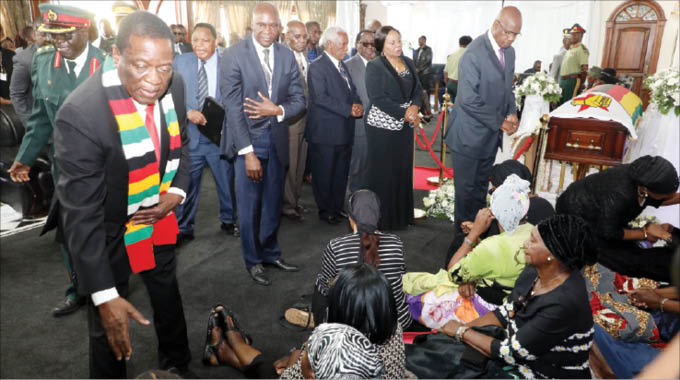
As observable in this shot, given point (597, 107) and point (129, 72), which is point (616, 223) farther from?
point (129, 72)

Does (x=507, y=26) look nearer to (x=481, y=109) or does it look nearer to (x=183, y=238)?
(x=481, y=109)

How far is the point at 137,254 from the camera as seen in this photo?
6.70ft

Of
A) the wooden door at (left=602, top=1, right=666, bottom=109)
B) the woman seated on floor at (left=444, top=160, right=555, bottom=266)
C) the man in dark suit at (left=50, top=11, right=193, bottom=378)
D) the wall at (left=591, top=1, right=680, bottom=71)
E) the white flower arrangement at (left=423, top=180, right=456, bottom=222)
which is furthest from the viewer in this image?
the wooden door at (left=602, top=1, right=666, bottom=109)

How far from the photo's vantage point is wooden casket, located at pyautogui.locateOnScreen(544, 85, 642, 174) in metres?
4.52

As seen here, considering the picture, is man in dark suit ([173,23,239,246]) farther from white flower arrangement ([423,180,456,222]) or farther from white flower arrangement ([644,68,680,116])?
white flower arrangement ([644,68,680,116])

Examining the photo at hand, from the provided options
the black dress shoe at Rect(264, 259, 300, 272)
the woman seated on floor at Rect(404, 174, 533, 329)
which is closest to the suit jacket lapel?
the woman seated on floor at Rect(404, 174, 533, 329)

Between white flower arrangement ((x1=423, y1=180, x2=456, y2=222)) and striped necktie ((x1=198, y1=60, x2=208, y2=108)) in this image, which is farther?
white flower arrangement ((x1=423, y1=180, x2=456, y2=222))

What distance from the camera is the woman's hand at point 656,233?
3322 mm

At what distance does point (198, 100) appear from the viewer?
4180 mm

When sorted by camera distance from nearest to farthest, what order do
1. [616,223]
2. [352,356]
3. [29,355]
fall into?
1. [352,356]
2. [29,355]
3. [616,223]

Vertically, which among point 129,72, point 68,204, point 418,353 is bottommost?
point 418,353

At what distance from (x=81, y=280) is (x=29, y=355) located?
149 centimetres

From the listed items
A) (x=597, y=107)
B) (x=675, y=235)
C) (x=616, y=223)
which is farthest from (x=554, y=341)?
(x=597, y=107)

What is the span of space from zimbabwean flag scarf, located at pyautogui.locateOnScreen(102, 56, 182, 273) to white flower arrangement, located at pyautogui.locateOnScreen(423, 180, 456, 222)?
342cm
